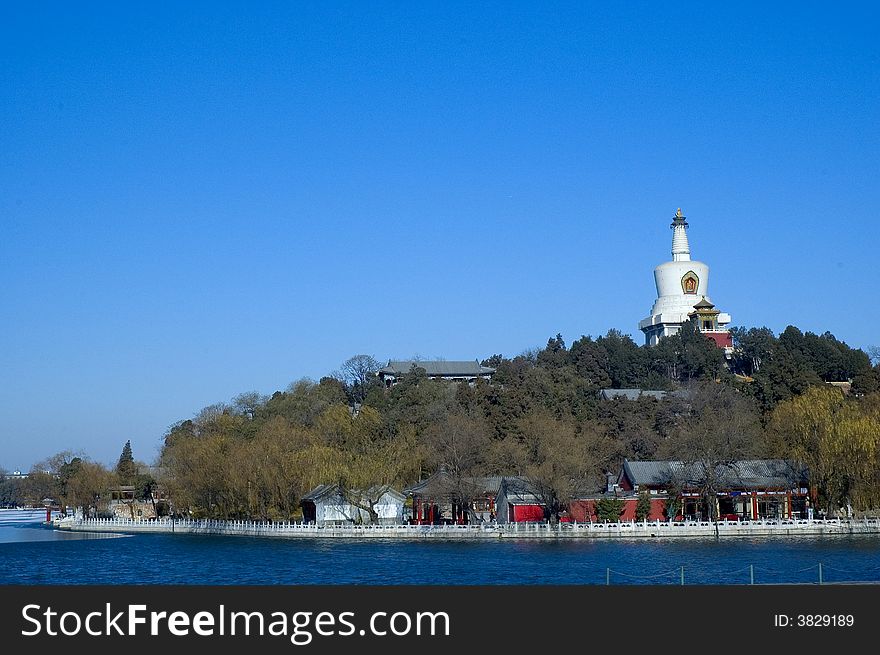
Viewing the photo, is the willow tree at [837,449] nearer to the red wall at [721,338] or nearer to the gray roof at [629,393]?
the gray roof at [629,393]

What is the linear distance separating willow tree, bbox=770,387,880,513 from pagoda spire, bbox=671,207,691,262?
52.1 m

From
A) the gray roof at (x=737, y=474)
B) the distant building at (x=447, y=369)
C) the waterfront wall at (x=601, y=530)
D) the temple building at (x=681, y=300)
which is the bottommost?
the waterfront wall at (x=601, y=530)

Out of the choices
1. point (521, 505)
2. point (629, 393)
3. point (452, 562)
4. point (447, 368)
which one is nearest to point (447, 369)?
point (447, 368)

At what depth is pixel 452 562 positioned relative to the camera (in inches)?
1612

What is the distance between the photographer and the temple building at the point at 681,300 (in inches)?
4026

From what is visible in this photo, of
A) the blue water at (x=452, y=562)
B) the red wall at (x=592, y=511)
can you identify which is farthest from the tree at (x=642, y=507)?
the blue water at (x=452, y=562)

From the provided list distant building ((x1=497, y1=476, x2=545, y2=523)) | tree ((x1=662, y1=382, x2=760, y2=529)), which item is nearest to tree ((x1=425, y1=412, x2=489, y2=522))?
distant building ((x1=497, y1=476, x2=545, y2=523))

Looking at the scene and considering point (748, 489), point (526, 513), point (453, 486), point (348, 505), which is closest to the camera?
point (526, 513)

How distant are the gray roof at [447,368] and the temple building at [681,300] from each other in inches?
626

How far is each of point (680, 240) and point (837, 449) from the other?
191ft

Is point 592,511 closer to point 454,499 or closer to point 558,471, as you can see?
point 558,471

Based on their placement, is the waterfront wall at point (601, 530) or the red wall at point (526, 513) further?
the red wall at point (526, 513)

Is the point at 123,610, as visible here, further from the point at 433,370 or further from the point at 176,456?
the point at 433,370

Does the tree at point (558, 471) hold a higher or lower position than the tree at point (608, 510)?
higher
